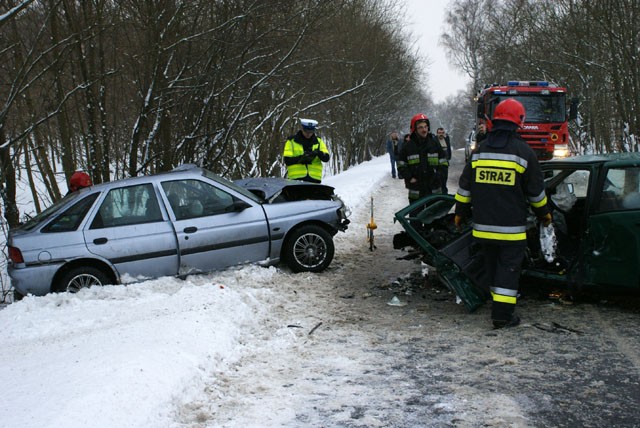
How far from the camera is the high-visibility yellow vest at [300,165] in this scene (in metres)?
7.91

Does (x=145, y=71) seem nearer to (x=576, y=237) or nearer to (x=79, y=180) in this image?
(x=79, y=180)

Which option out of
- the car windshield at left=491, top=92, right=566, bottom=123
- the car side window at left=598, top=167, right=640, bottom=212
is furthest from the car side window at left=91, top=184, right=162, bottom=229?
the car windshield at left=491, top=92, right=566, bottom=123

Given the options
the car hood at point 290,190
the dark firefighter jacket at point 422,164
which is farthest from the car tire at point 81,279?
the dark firefighter jacket at point 422,164

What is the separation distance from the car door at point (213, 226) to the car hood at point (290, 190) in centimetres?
68

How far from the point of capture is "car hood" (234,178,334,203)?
23.7 ft

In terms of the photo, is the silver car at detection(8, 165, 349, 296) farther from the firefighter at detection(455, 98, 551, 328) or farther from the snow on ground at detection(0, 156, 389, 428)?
the firefighter at detection(455, 98, 551, 328)

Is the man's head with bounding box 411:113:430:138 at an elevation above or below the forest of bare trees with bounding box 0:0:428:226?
below

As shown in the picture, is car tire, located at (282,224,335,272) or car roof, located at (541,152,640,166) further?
car tire, located at (282,224,335,272)

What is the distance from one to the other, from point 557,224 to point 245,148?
433 inches

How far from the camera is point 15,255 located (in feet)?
18.2

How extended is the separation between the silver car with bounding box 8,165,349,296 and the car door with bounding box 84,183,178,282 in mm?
11

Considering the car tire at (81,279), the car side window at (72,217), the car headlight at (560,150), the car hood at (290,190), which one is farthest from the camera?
the car headlight at (560,150)

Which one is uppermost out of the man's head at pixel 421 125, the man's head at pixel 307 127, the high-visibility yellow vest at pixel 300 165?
the man's head at pixel 307 127

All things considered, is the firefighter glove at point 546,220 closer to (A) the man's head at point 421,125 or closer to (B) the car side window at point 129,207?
(A) the man's head at point 421,125
